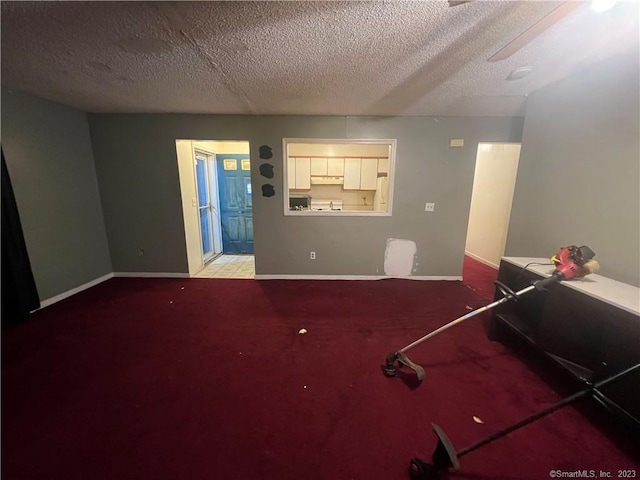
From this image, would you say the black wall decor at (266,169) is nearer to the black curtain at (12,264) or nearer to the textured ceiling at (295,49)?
the textured ceiling at (295,49)

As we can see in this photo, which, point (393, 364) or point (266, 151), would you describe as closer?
point (393, 364)

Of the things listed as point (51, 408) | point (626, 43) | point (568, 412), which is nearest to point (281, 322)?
point (51, 408)

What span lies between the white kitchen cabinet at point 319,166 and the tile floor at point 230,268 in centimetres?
226

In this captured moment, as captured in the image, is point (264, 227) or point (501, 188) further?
point (501, 188)

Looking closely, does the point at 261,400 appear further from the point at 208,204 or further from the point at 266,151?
the point at 208,204

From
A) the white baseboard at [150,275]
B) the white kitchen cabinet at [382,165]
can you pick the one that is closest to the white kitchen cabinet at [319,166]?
the white kitchen cabinet at [382,165]

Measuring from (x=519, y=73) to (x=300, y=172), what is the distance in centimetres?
379

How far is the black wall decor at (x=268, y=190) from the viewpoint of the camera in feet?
11.1

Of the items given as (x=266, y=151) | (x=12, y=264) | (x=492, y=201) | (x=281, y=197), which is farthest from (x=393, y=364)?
(x=492, y=201)

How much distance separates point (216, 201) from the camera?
15.6 feet

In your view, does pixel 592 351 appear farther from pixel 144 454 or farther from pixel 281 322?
pixel 144 454

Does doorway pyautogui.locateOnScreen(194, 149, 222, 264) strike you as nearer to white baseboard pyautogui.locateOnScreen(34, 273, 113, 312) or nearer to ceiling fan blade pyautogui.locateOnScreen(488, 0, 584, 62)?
white baseboard pyautogui.locateOnScreen(34, 273, 113, 312)

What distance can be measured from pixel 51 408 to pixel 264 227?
2.54m

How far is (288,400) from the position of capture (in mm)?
1551
